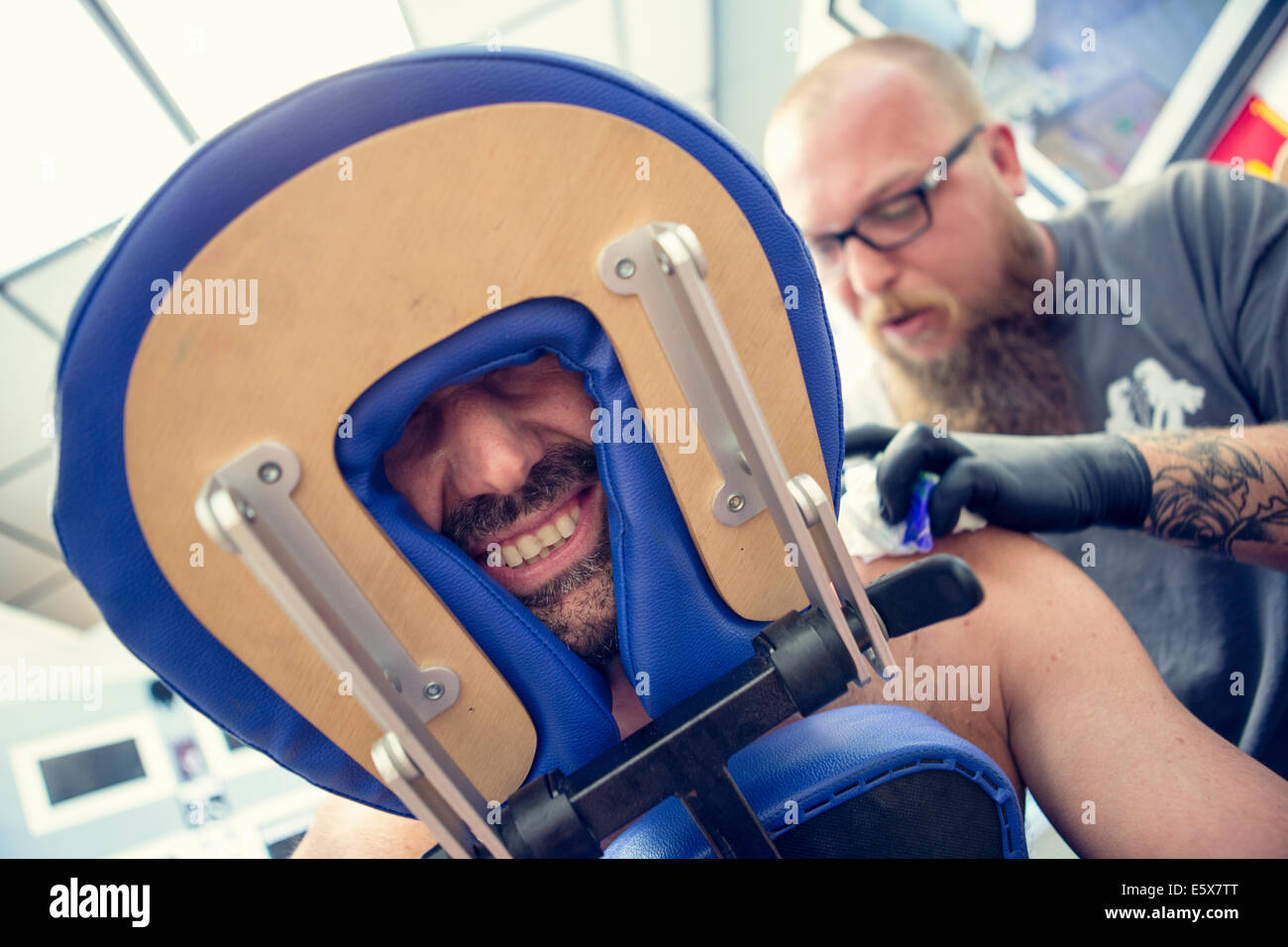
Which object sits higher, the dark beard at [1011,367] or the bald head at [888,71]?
the bald head at [888,71]

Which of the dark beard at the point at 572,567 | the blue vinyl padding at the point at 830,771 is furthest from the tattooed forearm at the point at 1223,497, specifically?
the dark beard at the point at 572,567

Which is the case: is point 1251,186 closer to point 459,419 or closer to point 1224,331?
point 1224,331

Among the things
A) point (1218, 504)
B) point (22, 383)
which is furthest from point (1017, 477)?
point (22, 383)

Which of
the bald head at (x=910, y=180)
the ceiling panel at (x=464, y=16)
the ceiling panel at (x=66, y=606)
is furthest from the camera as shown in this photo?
the ceiling panel at (x=66, y=606)

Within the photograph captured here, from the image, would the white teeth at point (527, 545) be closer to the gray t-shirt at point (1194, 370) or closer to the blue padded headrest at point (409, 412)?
the blue padded headrest at point (409, 412)

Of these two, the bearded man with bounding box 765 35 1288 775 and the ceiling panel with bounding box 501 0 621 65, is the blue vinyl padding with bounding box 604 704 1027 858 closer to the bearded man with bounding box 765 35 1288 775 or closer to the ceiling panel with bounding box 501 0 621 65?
the bearded man with bounding box 765 35 1288 775

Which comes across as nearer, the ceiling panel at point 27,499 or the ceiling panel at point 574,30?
the ceiling panel at point 574,30

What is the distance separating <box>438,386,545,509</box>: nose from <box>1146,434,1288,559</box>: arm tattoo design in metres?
1.10

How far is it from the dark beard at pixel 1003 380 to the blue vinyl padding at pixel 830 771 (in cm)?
135

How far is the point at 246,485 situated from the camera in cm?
66

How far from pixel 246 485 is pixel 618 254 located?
1.32 feet

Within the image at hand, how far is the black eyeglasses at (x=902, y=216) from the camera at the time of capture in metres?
1.85

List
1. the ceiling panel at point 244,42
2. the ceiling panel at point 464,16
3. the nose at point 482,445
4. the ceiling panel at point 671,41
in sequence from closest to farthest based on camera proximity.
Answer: the nose at point 482,445 → the ceiling panel at point 244,42 → the ceiling panel at point 464,16 → the ceiling panel at point 671,41
